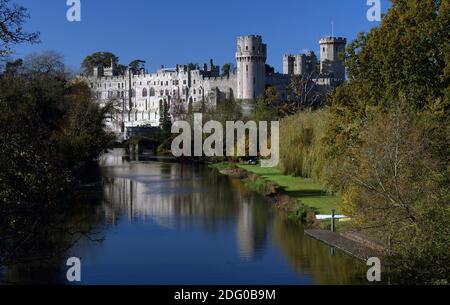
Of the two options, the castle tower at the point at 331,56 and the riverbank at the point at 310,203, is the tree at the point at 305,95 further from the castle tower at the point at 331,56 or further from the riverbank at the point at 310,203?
the riverbank at the point at 310,203

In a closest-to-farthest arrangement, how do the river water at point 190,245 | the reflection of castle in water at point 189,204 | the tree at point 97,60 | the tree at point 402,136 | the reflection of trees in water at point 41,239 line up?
the reflection of trees in water at point 41,239 < the tree at point 402,136 < the river water at point 190,245 < the reflection of castle in water at point 189,204 < the tree at point 97,60

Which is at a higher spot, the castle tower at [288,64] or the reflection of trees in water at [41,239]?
the castle tower at [288,64]

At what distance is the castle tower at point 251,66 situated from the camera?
2800 inches

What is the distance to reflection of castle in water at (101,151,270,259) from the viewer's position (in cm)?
1800

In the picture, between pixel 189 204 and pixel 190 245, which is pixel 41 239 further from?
pixel 189 204

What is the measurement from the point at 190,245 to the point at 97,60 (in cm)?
8725

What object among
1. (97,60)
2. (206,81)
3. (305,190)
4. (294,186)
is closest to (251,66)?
(206,81)

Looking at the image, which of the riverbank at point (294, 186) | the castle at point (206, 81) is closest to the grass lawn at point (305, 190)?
the riverbank at point (294, 186)

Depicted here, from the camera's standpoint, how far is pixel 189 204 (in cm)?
2242

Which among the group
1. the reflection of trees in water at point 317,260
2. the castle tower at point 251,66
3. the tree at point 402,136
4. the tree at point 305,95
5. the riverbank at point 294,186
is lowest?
the reflection of trees in water at point 317,260

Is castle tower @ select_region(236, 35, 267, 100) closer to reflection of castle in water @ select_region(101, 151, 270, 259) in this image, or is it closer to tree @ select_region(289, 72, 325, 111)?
tree @ select_region(289, 72, 325, 111)

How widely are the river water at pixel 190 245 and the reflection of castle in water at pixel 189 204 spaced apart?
1.1 inches
